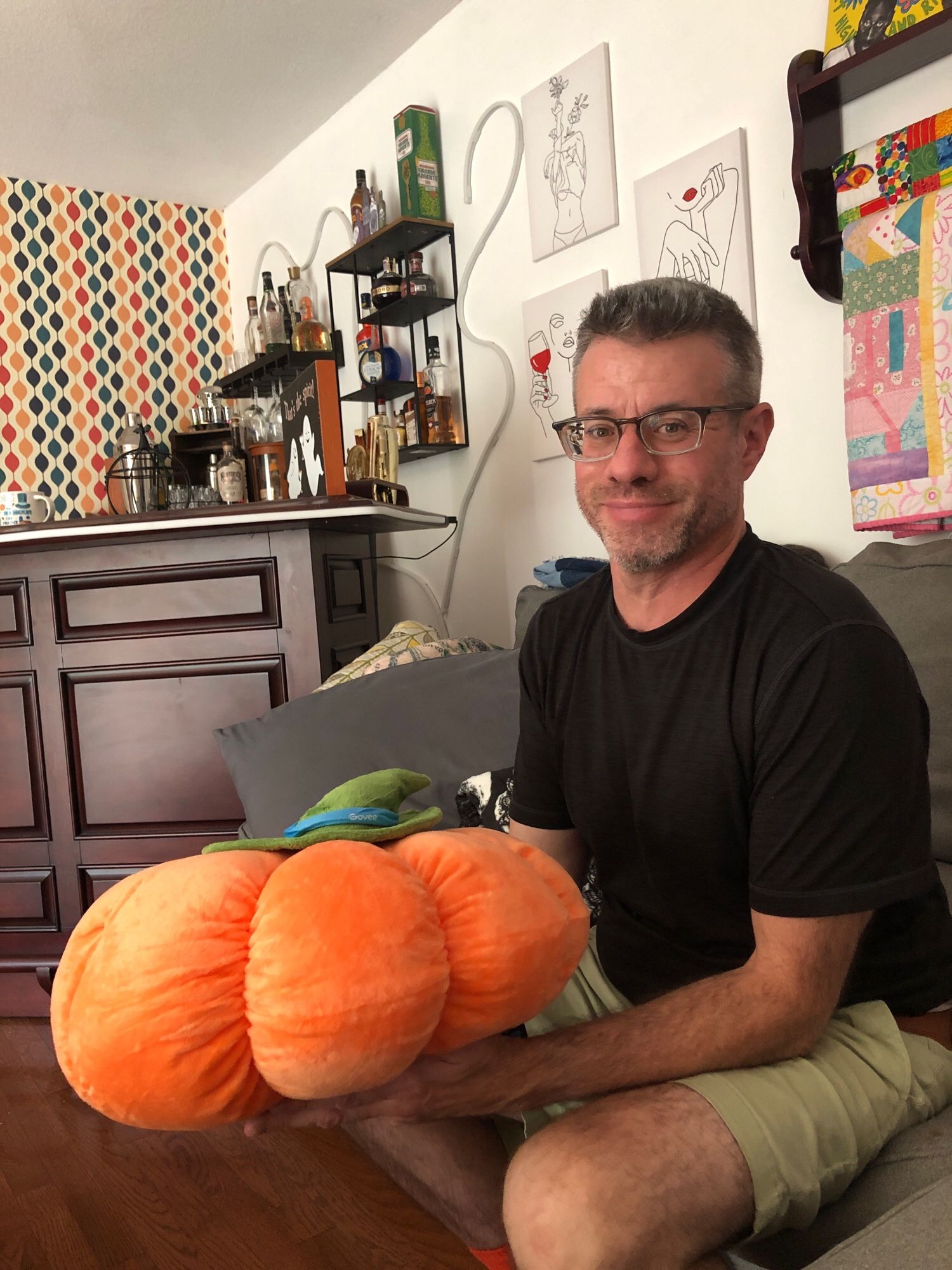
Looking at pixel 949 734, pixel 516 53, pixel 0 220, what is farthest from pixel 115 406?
pixel 949 734

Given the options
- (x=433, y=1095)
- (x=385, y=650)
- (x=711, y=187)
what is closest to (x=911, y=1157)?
(x=433, y=1095)

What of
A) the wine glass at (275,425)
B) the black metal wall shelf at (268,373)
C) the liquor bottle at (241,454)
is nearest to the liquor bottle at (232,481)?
the liquor bottle at (241,454)

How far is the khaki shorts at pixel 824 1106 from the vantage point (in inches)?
32.7

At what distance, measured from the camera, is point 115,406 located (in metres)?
4.23

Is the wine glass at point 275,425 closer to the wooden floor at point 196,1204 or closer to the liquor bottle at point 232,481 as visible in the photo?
the liquor bottle at point 232,481

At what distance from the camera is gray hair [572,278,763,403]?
1020 millimetres

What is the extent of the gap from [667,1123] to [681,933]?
0.80 feet

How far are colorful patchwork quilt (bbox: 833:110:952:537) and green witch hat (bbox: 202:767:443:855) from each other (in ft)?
3.94

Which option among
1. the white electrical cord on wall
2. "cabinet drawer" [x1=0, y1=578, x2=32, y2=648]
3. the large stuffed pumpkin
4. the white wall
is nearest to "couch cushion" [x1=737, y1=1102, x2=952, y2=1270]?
the large stuffed pumpkin

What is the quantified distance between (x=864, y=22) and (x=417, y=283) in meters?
1.50

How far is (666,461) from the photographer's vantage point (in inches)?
40.5

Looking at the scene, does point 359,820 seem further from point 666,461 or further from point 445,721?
point 445,721

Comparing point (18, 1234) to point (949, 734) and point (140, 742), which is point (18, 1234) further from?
point (949, 734)

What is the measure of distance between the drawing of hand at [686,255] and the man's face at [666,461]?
128cm
